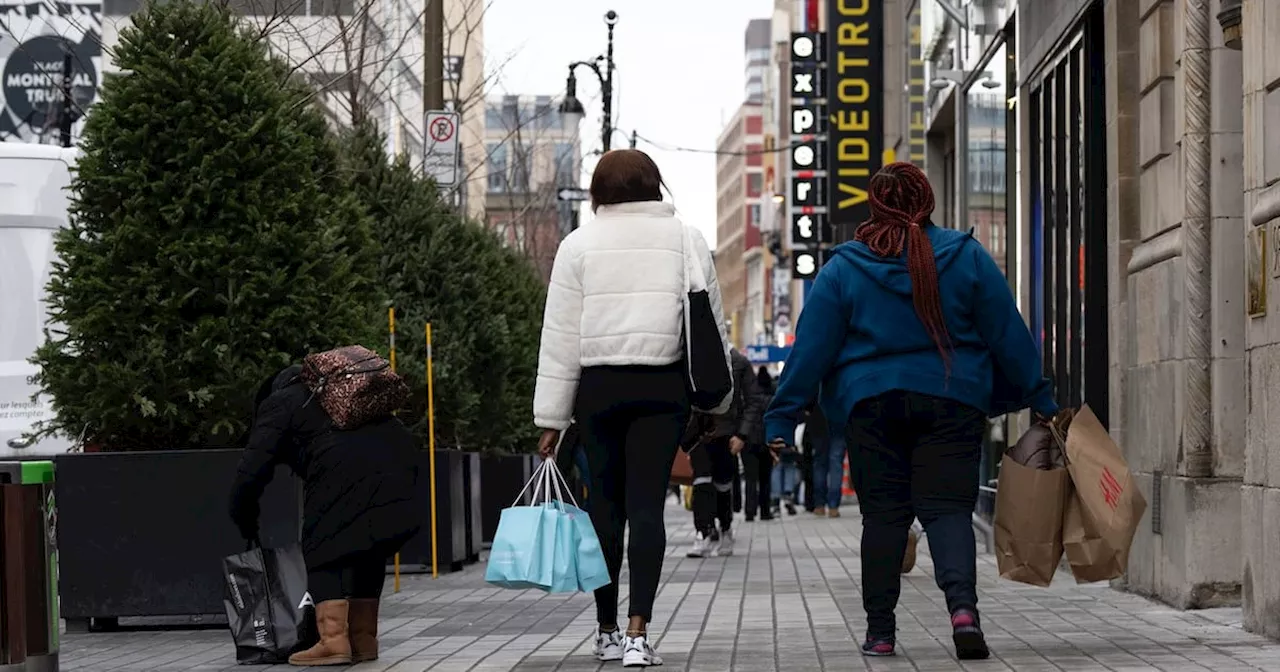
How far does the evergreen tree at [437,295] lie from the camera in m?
16.9

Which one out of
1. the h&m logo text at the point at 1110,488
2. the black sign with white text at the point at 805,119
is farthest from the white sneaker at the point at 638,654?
the black sign with white text at the point at 805,119

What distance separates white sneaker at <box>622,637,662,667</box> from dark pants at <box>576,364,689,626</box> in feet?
0.35

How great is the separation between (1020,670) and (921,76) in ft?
71.4

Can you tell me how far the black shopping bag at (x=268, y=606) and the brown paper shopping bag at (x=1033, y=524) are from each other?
108 inches

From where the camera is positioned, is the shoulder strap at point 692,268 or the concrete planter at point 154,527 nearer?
the shoulder strap at point 692,268

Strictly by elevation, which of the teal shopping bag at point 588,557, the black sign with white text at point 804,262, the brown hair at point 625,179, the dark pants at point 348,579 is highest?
the black sign with white text at point 804,262

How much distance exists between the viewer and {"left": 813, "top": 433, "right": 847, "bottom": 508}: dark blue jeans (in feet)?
87.6

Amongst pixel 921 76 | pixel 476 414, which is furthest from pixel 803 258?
pixel 476 414

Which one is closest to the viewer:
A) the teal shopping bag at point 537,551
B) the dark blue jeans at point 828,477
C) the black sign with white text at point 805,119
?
the teal shopping bag at point 537,551

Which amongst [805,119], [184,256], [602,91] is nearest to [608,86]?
[602,91]

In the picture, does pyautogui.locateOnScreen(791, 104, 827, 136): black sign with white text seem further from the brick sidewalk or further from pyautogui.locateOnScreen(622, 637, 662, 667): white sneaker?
pyautogui.locateOnScreen(622, 637, 662, 667): white sneaker

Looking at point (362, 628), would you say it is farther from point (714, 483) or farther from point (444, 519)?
point (714, 483)

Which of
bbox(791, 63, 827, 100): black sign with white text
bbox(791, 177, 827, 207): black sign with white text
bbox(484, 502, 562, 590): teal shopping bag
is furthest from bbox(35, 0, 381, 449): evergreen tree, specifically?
bbox(791, 177, 827, 207): black sign with white text

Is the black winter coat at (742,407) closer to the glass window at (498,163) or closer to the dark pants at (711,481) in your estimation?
the dark pants at (711,481)
